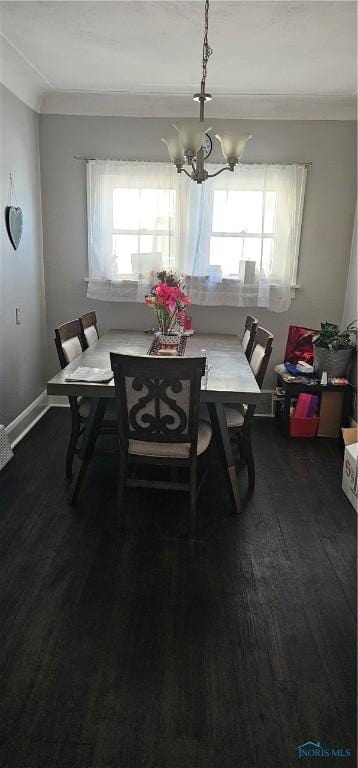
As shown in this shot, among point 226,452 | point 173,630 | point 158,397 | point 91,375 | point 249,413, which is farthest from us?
point 249,413

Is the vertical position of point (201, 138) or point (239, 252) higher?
point (201, 138)

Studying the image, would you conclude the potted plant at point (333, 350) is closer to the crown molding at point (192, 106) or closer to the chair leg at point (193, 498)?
the crown molding at point (192, 106)

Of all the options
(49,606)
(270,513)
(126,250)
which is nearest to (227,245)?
(126,250)

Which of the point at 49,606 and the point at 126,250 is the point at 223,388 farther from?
the point at 126,250

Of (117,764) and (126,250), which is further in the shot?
(126,250)

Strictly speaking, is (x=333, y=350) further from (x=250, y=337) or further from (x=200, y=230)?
(x=200, y=230)

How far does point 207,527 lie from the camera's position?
2.47 meters

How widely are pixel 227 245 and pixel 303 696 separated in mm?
3215

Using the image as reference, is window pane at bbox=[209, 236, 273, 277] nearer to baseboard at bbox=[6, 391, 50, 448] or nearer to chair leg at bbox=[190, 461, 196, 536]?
baseboard at bbox=[6, 391, 50, 448]

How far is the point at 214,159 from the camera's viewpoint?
12.6 feet

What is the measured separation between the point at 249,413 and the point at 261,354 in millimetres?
363

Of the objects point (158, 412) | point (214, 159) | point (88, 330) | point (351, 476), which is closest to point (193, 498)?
point (158, 412)

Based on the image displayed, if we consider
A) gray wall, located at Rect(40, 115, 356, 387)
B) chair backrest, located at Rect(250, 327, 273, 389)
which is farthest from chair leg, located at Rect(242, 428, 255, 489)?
gray wall, located at Rect(40, 115, 356, 387)

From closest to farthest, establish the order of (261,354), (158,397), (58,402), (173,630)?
(173,630) < (158,397) < (261,354) < (58,402)
